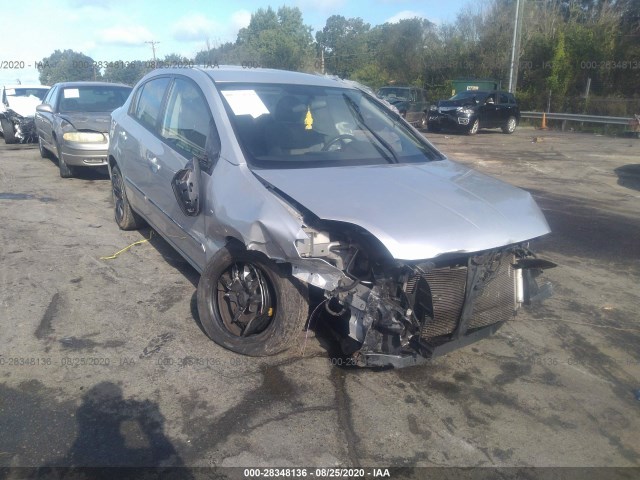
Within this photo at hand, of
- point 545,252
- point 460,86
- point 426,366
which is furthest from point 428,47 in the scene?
point 426,366

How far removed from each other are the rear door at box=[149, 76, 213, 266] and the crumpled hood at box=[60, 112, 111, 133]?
475 cm

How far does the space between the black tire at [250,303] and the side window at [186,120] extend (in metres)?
0.90

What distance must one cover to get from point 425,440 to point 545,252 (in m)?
3.91

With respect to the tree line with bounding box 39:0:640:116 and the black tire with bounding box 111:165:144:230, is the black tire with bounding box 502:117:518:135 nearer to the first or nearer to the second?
the tree line with bounding box 39:0:640:116

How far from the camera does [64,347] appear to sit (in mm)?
3820

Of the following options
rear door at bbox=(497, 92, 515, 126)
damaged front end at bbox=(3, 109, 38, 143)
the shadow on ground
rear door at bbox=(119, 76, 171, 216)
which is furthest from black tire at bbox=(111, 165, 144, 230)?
rear door at bbox=(497, 92, 515, 126)

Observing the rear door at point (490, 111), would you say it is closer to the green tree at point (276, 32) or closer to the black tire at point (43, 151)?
the black tire at point (43, 151)

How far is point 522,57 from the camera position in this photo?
106ft

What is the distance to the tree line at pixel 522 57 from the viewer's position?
28844 millimetres

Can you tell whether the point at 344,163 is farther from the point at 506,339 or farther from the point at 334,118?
the point at 506,339

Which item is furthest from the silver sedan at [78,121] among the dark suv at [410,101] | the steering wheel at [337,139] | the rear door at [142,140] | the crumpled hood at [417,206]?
the dark suv at [410,101]

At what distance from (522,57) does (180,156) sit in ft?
107

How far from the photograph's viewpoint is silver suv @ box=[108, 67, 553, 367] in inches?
124

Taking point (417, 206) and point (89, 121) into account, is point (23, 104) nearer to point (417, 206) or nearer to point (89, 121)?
point (89, 121)
